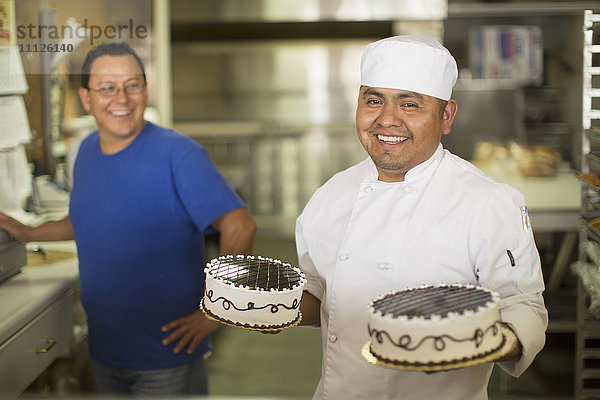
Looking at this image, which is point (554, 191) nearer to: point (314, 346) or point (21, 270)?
point (314, 346)

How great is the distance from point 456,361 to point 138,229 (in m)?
0.97

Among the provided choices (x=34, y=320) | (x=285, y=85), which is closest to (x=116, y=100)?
(x=34, y=320)

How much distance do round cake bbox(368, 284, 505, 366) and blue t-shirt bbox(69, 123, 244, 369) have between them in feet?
2.54

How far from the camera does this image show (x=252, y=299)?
1191 millimetres

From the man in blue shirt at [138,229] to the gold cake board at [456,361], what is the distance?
0.76 meters

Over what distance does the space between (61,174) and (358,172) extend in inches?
49.1

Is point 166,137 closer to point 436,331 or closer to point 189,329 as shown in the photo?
point 189,329

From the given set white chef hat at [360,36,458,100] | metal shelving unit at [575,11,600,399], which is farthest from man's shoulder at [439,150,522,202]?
metal shelving unit at [575,11,600,399]

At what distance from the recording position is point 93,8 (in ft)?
5.30

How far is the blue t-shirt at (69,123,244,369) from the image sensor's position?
1.72m

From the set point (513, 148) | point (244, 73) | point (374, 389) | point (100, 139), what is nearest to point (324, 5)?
point (244, 73)

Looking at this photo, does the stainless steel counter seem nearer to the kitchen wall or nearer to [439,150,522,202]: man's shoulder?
[439,150,522,202]: man's shoulder

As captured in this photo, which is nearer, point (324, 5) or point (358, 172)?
point (358, 172)

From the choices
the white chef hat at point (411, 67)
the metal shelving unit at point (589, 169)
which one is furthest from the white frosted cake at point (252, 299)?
the metal shelving unit at point (589, 169)
